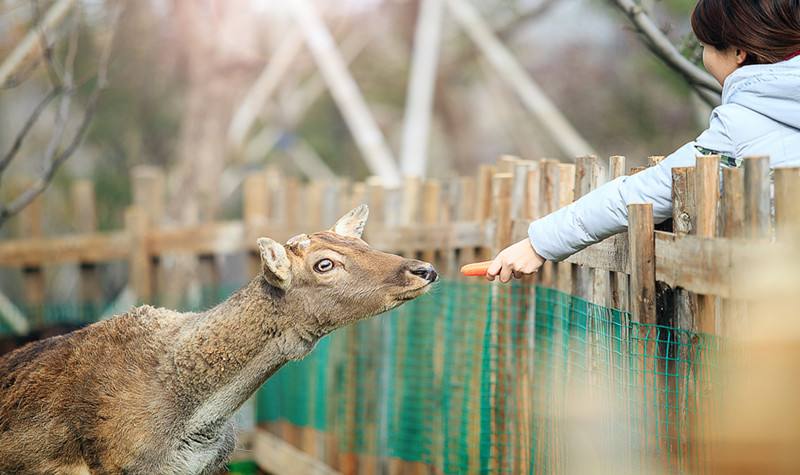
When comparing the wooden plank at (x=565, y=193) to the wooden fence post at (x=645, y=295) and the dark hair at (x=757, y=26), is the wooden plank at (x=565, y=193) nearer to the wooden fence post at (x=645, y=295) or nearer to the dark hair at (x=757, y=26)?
the wooden fence post at (x=645, y=295)

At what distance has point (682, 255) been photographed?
3.99m

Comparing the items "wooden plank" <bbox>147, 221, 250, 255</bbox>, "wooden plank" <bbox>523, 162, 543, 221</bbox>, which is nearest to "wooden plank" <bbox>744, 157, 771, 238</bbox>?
"wooden plank" <bbox>523, 162, 543, 221</bbox>

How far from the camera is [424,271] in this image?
16.2 ft

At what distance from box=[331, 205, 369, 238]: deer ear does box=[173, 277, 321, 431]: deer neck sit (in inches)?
21.8

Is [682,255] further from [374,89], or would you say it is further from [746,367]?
[374,89]

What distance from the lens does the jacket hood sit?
12.6ft

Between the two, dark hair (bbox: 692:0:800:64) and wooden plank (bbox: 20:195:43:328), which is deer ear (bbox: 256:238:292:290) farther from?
wooden plank (bbox: 20:195:43:328)

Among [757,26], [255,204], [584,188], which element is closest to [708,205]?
[757,26]

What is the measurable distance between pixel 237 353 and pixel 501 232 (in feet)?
6.06

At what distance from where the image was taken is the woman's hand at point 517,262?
4.59m

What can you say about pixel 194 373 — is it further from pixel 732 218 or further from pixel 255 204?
pixel 255 204

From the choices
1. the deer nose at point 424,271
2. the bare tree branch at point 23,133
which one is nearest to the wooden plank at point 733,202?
the deer nose at point 424,271

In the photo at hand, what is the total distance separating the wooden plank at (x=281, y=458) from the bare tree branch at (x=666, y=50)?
387 cm

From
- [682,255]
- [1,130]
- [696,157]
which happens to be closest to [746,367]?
[682,255]
